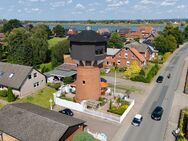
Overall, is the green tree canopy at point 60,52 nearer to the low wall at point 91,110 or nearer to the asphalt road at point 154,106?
the low wall at point 91,110

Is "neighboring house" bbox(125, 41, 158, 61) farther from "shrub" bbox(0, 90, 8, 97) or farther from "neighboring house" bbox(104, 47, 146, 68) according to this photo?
"shrub" bbox(0, 90, 8, 97)

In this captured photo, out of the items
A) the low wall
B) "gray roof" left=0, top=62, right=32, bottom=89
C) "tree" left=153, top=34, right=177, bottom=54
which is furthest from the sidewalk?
"tree" left=153, top=34, right=177, bottom=54

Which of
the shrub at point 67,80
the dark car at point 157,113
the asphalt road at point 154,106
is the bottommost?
the asphalt road at point 154,106

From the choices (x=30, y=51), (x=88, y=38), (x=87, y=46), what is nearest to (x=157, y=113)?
(x=87, y=46)

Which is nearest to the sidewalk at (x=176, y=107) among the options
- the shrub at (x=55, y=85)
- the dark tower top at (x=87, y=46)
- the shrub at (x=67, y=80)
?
the dark tower top at (x=87, y=46)

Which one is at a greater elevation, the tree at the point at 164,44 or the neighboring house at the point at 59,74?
the tree at the point at 164,44

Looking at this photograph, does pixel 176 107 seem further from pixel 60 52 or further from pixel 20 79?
pixel 60 52

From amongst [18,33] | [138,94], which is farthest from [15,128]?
[18,33]
